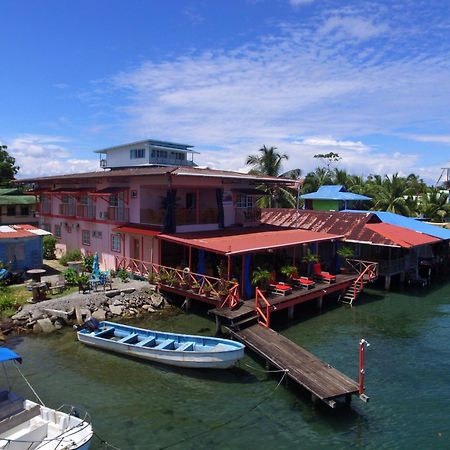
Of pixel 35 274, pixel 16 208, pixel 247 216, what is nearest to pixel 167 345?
pixel 35 274

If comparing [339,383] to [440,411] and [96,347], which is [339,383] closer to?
[440,411]

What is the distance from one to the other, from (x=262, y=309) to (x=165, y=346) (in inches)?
215

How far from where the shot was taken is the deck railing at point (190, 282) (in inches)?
815

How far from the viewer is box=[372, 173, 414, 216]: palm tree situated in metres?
45.7

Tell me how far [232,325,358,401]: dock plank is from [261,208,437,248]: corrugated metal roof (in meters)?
14.1

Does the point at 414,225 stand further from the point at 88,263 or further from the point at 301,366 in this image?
the point at 88,263

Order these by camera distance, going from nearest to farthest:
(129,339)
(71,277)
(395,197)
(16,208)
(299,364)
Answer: (299,364) → (129,339) → (71,277) → (16,208) → (395,197)

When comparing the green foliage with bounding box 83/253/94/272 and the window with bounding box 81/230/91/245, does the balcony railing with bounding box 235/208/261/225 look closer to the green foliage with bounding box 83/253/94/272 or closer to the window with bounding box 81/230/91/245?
the green foliage with bounding box 83/253/94/272

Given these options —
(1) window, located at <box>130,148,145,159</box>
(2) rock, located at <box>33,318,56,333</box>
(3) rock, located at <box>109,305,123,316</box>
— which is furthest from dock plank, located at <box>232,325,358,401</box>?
(1) window, located at <box>130,148,145,159</box>

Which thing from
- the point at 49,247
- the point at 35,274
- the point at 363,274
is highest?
the point at 49,247

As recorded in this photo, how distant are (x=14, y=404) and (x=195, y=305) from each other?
530 inches

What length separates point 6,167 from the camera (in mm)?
56531

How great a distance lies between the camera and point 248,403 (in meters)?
14.3

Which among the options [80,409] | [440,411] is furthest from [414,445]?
[80,409]
